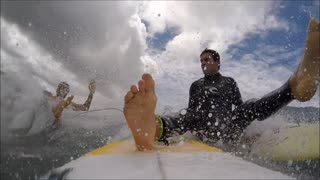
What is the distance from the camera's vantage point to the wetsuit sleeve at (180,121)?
2.94m

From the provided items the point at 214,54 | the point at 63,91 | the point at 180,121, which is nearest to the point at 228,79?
the point at 214,54

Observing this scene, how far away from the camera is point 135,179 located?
1.55 meters

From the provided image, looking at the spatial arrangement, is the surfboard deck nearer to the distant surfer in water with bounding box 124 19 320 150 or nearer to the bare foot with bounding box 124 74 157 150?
the bare foot with bounding box 124 74 157 150

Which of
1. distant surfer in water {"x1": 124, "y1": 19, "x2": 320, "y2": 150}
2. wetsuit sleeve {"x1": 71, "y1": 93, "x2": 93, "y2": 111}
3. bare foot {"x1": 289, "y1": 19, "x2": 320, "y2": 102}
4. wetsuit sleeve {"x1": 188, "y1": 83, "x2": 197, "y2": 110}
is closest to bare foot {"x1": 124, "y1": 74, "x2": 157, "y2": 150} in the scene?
distant surfer in water {"x1": 124, "y1": 19, "x2": 320, "y2": 150}

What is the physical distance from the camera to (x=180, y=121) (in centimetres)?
328

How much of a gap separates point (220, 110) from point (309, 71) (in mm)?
1060

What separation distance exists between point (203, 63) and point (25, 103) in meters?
2.84

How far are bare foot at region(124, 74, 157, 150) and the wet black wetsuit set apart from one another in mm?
783

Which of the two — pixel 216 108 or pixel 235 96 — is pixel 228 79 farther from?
pixel 216 108

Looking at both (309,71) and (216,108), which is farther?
(216,108)

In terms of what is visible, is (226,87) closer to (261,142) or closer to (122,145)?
(261,142)

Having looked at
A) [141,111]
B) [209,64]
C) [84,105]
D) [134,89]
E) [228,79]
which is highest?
[84,105]

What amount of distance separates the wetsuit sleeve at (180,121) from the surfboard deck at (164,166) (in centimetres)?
69

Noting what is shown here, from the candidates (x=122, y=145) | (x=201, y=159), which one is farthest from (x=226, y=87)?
(x=201, y=159)
